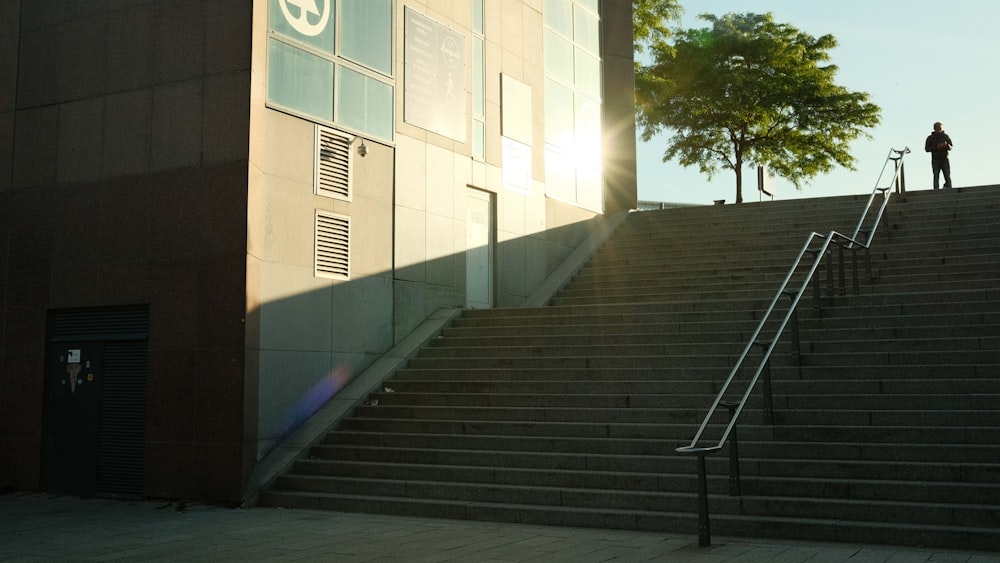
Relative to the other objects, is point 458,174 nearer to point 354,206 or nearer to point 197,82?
point 354,206

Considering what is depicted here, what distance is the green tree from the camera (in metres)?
35.0

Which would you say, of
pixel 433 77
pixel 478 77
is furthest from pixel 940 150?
pixel 433 77

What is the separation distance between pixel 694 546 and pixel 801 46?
31636 millimetres

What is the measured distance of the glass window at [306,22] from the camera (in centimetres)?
1221

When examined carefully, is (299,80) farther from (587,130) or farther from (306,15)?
(587,130)

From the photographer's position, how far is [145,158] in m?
12.2

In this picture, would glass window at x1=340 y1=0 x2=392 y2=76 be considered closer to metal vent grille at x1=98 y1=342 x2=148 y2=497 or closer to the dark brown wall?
the dark brown wall

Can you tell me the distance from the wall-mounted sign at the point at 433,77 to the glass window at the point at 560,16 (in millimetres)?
4267

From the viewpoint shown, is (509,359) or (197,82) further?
(509,359)

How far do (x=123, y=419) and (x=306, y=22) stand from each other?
5695 millimetres

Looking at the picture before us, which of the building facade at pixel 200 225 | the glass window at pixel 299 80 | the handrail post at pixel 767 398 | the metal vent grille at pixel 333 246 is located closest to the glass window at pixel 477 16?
the building facade at pixel 200 225

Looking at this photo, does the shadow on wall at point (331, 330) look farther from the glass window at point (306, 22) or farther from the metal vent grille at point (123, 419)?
the glass window at point (306, 22)

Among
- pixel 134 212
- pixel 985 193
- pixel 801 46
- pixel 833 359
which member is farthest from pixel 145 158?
pixel 801 46

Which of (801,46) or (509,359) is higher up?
(801,46)
